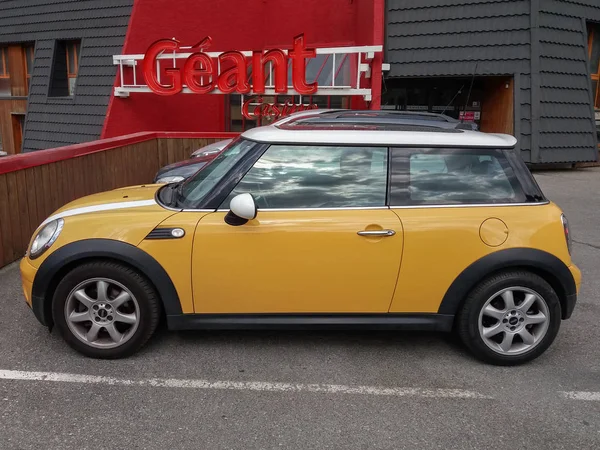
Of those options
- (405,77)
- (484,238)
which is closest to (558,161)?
(405,77)

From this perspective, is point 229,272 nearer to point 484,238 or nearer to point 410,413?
point 410,413

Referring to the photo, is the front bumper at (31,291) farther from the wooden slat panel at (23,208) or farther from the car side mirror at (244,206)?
the wooden slat panel at (23,208)

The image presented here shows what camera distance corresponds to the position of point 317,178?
3494 mm

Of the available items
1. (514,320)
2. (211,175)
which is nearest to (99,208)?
(211,175)

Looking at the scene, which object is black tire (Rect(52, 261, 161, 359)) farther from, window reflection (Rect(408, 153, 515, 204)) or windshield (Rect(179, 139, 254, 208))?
window reflection (Rect(408, 153, 515, 204))

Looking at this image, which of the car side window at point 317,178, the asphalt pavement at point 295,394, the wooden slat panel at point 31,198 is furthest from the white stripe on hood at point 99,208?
the wooden slat panel at point 31,198

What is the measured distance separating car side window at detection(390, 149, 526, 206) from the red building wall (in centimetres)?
888

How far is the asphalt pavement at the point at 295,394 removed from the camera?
2.75 metres

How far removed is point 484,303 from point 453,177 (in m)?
0.86

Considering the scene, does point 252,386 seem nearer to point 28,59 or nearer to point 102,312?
point 102,312

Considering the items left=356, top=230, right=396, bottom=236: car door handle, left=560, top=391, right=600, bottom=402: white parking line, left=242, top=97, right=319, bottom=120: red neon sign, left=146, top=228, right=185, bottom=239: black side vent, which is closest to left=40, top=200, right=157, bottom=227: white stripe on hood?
left=146, top=228, right=185, bottom=239: black side vent

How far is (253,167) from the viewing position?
3492mm

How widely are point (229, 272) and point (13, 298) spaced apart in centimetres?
242

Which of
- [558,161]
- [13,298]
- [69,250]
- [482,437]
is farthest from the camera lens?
[558,161]
